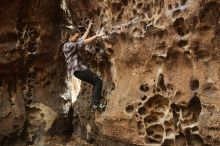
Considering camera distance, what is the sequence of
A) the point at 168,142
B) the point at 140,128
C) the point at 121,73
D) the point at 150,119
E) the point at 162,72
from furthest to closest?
the point at 121,73 < the point at 140,128 < the point at 150,119 < the point at 162,72 < the point at 168,142

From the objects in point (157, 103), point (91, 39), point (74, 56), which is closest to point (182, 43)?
point (157, 103)

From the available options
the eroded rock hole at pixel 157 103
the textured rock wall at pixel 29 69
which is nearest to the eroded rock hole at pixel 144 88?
the eroded rock hole at pixel 157 103

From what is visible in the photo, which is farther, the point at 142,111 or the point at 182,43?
the point at 142,111

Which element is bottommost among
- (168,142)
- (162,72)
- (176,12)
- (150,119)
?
(168,142)

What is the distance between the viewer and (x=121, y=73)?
5801mm

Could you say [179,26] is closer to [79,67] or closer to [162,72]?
[162,72]

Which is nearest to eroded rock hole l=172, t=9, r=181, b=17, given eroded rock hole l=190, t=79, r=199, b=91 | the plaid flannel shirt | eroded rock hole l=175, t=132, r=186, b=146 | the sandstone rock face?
the sandstone rock face

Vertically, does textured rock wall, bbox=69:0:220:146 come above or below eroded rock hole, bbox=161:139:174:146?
above

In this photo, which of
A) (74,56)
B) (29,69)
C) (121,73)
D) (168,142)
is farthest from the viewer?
(29,69)

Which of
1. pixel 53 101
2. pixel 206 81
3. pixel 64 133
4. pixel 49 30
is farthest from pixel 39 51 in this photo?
pixel 206 81

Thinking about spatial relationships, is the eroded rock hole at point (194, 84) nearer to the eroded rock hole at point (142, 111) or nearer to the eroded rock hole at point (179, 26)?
the eroded rock hole at point (179, 26)

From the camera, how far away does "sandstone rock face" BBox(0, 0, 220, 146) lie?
4484 millimetres

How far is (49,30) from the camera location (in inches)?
307

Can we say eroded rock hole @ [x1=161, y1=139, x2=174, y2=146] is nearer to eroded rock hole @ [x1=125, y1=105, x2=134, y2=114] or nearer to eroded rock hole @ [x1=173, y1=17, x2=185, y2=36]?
eroded rock hole @ [x1=125, y1=105, x2=134, y2=114]
